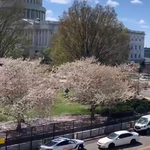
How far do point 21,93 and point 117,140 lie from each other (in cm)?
1064

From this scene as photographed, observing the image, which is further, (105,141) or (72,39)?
(72,39)

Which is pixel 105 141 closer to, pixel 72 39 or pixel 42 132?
pixel 42 132

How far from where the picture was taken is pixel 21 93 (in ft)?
114

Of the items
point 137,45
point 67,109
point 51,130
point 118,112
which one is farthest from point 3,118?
point 137,45

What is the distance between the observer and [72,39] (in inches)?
2441

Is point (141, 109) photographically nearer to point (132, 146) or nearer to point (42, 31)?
point (132, 146)

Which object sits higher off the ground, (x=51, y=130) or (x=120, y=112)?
(x=120, y=112)

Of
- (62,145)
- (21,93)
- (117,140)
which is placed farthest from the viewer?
(21,93)

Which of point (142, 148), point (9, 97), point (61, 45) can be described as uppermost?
point (61, 45)

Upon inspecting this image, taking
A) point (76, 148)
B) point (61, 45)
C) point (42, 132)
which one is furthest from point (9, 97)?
point (61, 45)

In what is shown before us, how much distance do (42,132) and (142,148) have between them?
9468 millimetres

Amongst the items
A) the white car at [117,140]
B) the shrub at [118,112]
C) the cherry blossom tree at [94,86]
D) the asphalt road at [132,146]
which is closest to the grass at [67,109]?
the shrub at [118,112]

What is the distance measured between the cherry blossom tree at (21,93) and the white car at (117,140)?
6.25 metres

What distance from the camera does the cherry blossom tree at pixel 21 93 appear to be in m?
32.9
